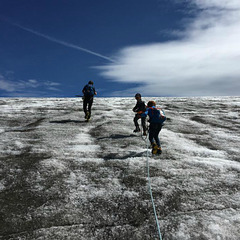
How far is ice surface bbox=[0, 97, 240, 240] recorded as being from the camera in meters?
4.18

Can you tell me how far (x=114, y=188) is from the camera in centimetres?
557

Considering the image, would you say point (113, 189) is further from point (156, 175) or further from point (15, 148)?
point (15, 148)

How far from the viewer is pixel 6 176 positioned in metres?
6.10

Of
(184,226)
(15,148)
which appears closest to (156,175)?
(184,226)

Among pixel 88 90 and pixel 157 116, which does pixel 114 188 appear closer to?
pixel 157 116

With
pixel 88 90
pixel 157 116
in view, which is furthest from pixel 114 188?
pixel 88 90

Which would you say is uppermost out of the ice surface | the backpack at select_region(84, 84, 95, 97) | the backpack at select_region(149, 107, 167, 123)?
the backpack at select_region(84, 84, 95, 97)

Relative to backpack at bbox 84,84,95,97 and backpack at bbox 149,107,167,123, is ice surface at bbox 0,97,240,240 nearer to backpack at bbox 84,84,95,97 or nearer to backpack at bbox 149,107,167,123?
backpack at bbox 149,107,167,123

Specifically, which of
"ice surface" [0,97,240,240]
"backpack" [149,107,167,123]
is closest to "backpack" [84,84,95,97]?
"ice surface" [0,97,240,240]

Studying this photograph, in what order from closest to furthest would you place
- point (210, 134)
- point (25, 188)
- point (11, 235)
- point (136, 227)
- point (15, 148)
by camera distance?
point (11, 235) → point (136, 227) → point (25, 188) → point (15, 148) → point (210, 134)

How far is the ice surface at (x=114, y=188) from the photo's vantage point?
4176 millimetres

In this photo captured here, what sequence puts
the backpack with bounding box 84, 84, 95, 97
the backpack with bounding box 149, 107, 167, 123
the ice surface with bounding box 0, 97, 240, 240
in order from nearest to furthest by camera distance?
the ice surface with bounding box 0, 97, 240, 240 → the backpack with bounding box 149, 107, 167, 123 → the backpack with bounding box 84, 84, 95, 97

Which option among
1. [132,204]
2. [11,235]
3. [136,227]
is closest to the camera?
[11,235]

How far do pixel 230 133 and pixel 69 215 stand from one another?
10.2m
